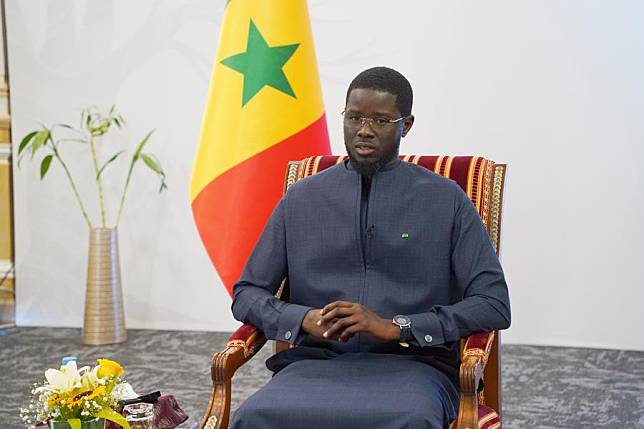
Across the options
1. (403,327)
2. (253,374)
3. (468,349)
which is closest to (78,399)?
(403,327)

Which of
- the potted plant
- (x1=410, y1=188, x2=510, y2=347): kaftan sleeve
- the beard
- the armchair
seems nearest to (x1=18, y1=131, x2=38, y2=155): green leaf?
the potted plant

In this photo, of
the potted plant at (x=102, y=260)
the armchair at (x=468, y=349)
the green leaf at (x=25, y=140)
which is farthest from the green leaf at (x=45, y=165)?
the armchair at (x=468, y=349)

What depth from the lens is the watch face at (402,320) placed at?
2660mm

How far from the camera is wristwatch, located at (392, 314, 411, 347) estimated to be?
2.65 meters

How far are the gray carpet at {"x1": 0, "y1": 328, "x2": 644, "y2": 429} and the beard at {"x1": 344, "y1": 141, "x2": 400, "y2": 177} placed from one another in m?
1.69

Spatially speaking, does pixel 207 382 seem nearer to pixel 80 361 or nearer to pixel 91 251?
pixel 80 361

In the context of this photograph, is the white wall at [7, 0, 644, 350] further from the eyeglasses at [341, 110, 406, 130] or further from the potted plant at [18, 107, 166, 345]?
the eyeglasses at [341, 110, 406, 130]

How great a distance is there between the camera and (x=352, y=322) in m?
2.59

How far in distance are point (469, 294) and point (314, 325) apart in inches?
16.9

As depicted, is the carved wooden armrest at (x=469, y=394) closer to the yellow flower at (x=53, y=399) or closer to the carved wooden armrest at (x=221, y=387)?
the carved wooden armrest at (x=221, y=387)

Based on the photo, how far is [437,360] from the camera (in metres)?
2.77

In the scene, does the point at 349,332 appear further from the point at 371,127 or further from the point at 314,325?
the point at 371,127

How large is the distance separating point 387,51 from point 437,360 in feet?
10.7

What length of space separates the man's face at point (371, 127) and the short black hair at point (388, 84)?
0.04 ft
